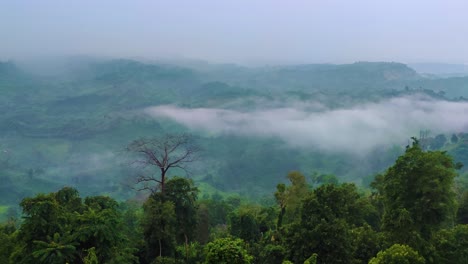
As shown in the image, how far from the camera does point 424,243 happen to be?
28.8 m

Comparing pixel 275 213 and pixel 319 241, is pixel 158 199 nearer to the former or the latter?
pixel 319 241

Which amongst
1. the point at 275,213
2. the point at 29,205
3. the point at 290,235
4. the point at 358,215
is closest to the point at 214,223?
the point at 275,213

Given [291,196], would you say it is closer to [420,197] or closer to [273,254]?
[273,254]

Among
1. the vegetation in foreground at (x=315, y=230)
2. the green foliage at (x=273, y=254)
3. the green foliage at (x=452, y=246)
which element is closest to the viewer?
the vegetation in foreground at (x=315, y=230)

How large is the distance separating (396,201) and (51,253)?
26.7m

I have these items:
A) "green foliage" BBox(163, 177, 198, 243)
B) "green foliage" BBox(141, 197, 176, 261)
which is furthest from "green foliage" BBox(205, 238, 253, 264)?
"green foliage" BBox(163, 177, 198, 243)

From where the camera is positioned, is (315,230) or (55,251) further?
(315,230)

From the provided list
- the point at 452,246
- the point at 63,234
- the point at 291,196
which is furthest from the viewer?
the point at 291,196

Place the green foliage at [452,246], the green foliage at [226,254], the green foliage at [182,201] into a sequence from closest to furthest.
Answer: the green foliage at [226,254] < the green foliage at [452,246] < the green foliage at [182,201]

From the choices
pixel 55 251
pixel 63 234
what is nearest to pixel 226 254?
pixel 55 251

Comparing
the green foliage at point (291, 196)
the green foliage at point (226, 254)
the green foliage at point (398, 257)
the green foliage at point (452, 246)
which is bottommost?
the green foliage at point (291, 196)

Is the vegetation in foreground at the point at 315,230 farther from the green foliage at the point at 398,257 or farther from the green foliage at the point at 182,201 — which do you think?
the green foliage at the point at 182,201

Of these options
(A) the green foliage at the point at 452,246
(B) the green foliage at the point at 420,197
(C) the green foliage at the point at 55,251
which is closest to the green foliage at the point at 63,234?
(C) the green foliage at the point at 55,251

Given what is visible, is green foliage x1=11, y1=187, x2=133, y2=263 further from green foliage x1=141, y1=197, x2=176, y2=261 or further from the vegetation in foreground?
green foliage x1=141, y1=197, x2=176, y2=261
